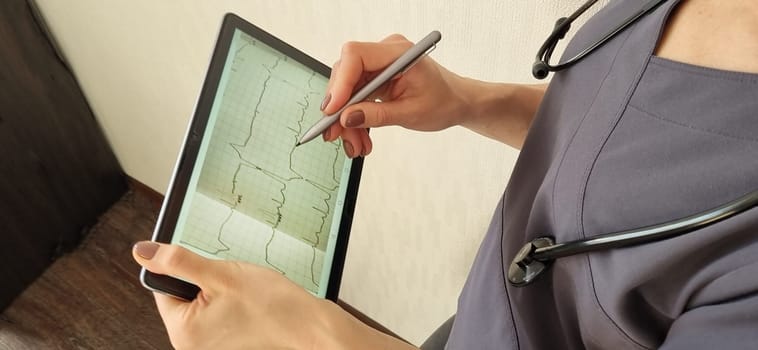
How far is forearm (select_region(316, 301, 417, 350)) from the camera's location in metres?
0.44

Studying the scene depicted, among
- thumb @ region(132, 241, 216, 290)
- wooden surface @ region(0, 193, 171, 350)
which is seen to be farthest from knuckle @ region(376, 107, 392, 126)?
wooden surface @ region(0, 193, 171, 350)

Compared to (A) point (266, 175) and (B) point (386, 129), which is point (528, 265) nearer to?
(A) point (266, 175)

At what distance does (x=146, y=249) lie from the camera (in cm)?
42

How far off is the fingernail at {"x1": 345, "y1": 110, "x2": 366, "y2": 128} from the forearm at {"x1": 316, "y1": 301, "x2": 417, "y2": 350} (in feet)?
0.57

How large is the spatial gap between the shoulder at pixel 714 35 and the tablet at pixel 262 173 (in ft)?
1.07

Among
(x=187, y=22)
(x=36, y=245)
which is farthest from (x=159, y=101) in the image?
(x=36, y=245)

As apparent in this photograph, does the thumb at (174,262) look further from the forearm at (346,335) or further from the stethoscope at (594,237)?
the stethoscope at (594,237)

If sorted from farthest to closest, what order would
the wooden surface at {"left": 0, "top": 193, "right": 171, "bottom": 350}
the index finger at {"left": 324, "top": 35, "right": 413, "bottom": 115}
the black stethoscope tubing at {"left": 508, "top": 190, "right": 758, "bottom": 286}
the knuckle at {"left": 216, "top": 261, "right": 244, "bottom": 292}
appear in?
1. the wooden surface at {"left": 0, "top": 193, "right": 171, "bottom": 350}
2. the index finger at {"left": 324, "top": 35, "right": 413, "bottom": 115}
3. the knuckle at {"left": 216, "top": 261, "right": 244, "bottom": 292}
4. the black stethoscope tubing at {"left": 508, "top": 190, "right": 758, "bottom": 286}

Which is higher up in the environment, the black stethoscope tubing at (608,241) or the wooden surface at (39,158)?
the black stethoscope tubing at (608,241)

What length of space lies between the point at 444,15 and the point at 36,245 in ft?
3.72

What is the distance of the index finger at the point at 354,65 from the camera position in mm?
536

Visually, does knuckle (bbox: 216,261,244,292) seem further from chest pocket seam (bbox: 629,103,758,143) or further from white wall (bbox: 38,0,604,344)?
white wall (bbox: 38,0,604,344)

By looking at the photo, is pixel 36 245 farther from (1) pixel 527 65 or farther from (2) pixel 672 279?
(2) pixel 672 279

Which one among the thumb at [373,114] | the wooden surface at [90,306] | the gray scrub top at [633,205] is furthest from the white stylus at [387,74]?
the wooden surface at [90,306]
